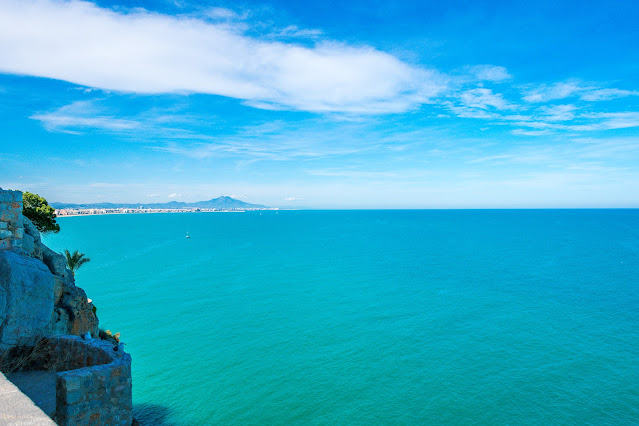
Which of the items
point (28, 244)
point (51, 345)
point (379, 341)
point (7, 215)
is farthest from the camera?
point (379, 341)

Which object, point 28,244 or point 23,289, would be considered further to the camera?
point 28,244

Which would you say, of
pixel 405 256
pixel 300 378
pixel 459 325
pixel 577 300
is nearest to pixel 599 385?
pixel 459 325

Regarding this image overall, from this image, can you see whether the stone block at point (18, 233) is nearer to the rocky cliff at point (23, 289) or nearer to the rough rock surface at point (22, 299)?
the rocky cliff at point (23, 289)

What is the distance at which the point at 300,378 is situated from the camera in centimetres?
2702

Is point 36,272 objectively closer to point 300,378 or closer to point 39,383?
point 39,383

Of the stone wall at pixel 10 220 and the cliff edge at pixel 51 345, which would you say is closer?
the cliff edge at pixel 51 345

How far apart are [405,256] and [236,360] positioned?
5796cm

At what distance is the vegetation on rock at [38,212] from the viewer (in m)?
30.4

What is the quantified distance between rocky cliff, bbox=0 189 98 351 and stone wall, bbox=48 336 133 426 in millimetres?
3476

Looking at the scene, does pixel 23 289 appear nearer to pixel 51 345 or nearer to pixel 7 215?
pixel 51 345

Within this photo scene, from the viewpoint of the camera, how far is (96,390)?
1172 cm

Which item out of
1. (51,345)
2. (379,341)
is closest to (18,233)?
(51,345)

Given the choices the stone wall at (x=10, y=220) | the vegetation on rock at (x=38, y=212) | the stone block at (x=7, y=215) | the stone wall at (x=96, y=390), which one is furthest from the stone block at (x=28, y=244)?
the vegetation on rock at (x=38, y=212)

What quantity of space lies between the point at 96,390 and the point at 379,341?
→ 85.3 feet
